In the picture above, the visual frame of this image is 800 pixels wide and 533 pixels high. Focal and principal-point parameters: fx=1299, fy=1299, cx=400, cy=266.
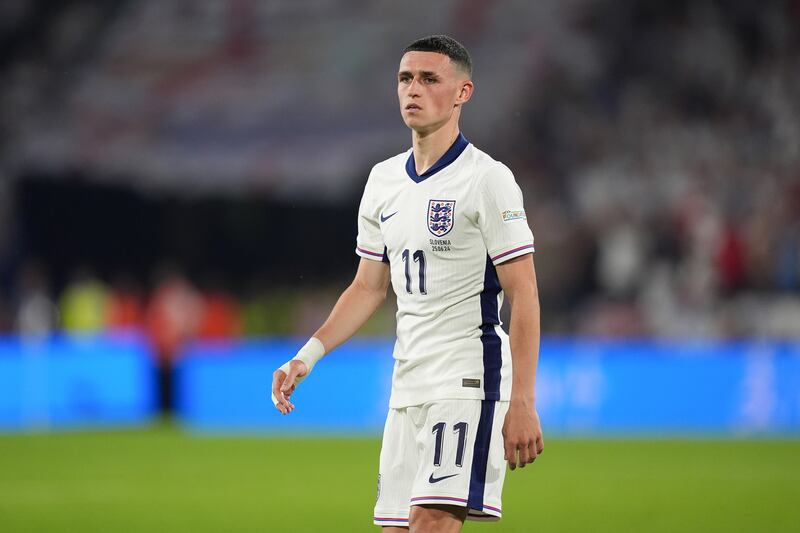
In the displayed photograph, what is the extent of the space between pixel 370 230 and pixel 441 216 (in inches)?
17.1

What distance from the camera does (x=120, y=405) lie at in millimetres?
16078

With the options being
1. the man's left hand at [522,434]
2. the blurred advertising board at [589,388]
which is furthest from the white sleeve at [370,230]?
the blurred advertising board at [589,388]

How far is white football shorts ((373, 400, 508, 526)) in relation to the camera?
4180 mm

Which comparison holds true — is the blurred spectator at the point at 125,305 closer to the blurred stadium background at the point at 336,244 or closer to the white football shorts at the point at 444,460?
the blurred stadium background at the point at 336,244

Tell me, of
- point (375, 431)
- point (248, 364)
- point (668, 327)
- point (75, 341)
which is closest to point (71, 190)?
point (75, 341)

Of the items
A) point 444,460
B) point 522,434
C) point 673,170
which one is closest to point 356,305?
point 444,460

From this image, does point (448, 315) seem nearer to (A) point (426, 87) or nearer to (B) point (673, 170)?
(A) point (426, 87)

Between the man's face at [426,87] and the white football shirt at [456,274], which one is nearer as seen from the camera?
the white football shirt at [456,274]

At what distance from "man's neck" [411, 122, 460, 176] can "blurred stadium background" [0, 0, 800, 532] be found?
4103 millimetres

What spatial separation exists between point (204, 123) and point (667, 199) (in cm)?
844

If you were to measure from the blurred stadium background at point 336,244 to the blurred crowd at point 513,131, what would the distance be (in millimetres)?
50

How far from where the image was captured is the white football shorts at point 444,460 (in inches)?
165

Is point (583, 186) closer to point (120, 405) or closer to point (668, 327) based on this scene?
point (668, 327)

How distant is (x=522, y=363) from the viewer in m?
4.07
